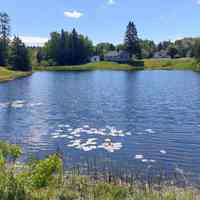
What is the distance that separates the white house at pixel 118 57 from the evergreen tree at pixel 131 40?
10.5ft

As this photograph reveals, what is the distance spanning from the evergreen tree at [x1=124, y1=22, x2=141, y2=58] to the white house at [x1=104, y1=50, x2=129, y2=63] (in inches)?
126

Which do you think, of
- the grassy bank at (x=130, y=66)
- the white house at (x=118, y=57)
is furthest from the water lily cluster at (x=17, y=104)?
the white house at (x=118, y=57)

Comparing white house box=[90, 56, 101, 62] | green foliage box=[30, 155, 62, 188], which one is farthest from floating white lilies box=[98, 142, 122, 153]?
white house box=[90, 56, 101, 62]

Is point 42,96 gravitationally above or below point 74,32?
below

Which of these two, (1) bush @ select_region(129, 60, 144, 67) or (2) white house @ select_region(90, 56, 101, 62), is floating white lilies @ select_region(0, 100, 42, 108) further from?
(2) white house @ select_region(90, 56, 101, 62)

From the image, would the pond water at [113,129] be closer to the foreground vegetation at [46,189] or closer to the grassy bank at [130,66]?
the foreground vegetation at [46,189]

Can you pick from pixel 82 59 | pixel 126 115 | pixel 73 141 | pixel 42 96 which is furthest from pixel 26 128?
pixel 82 59

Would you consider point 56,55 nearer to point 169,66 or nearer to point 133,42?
point 133,42

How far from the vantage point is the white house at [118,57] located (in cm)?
15248

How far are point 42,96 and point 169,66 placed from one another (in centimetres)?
9916

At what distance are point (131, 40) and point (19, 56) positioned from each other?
47.7m

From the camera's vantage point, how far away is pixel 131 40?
481 ft

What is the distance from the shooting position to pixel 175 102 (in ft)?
146

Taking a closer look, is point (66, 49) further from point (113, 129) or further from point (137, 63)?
point (113, 129)
